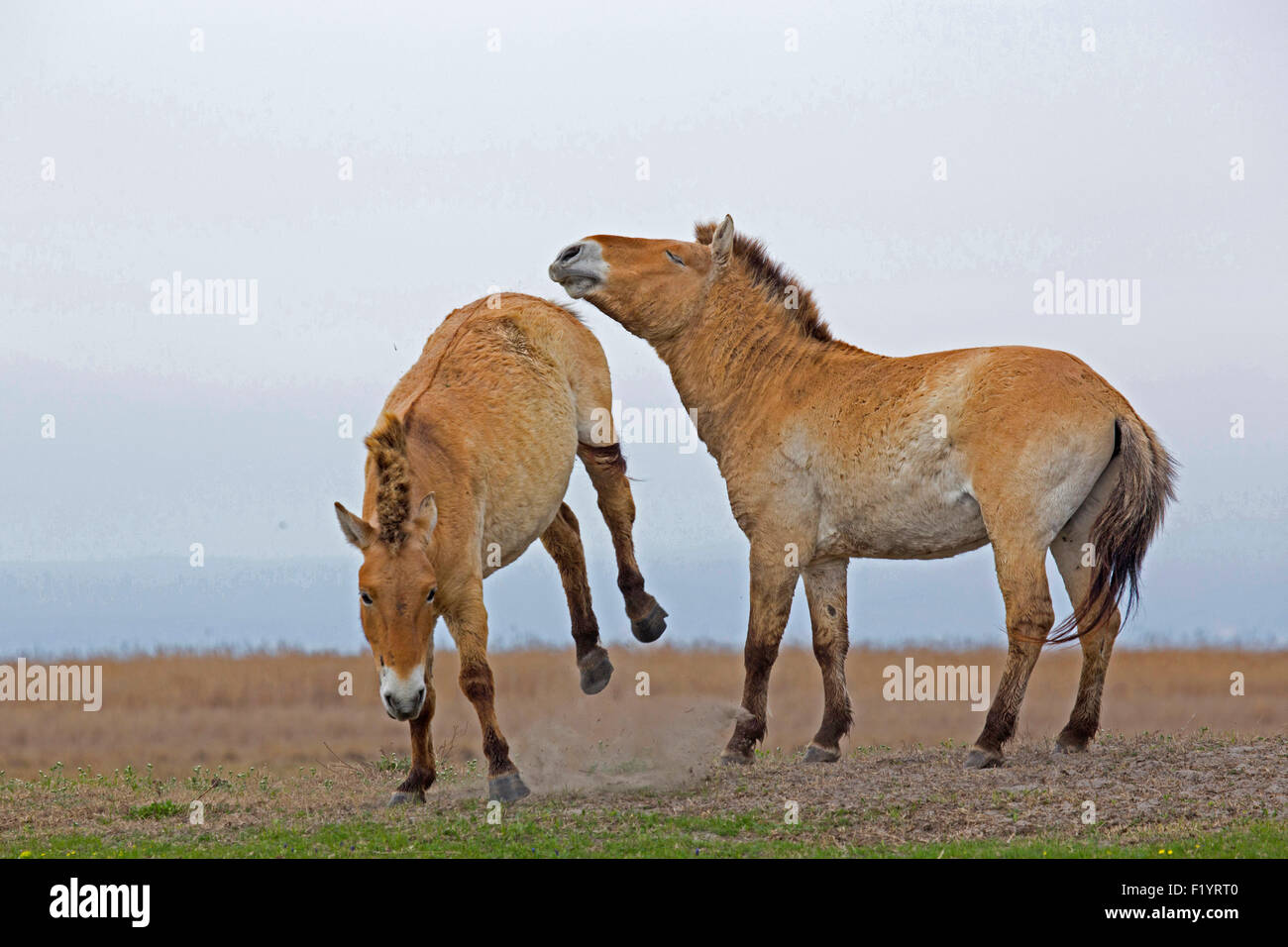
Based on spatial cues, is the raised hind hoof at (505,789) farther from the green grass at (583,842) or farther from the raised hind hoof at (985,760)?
the raised hind hoof at (985,760)

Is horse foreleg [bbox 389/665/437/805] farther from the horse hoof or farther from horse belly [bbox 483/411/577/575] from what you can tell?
horse belly [bbox 483/411/577/575]

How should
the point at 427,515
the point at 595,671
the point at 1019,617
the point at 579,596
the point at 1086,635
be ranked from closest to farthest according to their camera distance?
the point at 427,515
the point at 1019,617
the point at 1086,635
the point at 595,671
the point at 579,596

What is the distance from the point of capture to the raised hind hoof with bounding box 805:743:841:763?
11375 millimetres

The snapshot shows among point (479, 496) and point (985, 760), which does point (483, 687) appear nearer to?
point (479, 496)

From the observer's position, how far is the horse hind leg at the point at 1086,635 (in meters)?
10.8

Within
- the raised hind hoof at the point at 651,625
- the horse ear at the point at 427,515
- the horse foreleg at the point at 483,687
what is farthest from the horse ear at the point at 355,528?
the raised hind hoof at the point at 651,625

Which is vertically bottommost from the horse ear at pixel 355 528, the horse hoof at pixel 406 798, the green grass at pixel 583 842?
the green grass at pixel 583 842

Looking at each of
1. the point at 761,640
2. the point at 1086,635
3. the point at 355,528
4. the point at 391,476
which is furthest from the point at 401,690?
the point at 1086,635

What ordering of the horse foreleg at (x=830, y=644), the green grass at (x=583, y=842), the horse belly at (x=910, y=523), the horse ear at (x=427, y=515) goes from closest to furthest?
1. the green grass at (x=583, y=842)
2. the horse ear at (x=427, y=515)
3. the horse belly at (x=910, y=523)
4. the horse foreleg at (x=830, y=644)

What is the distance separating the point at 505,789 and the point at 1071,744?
4.70m

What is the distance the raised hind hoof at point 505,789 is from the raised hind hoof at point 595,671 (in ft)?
9.91

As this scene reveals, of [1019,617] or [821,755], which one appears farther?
[821,755]

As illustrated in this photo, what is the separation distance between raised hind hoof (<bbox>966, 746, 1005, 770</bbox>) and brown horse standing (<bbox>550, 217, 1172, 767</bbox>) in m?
0.01

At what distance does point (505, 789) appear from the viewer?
9633 mm
